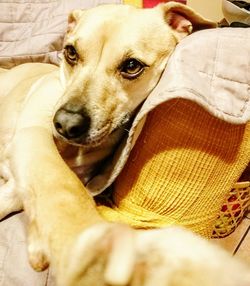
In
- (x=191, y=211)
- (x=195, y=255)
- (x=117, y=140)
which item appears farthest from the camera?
(x=117, y=140)

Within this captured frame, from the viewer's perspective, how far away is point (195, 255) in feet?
1.76

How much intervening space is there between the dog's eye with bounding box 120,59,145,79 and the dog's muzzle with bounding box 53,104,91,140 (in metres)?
0.20

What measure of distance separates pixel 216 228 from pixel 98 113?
69 cm

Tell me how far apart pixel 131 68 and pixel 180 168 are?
36 centimetres

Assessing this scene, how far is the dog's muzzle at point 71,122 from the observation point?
3.60ft

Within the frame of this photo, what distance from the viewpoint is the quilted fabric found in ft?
6.81

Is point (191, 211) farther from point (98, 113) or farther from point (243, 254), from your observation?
point (243, 254)

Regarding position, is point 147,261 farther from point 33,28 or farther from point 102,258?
point 33,28

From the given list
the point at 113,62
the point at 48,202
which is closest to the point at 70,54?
the point at 113,62

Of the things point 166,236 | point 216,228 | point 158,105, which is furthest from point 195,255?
point 216,228

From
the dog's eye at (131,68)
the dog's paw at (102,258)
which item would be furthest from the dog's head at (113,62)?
the dog's paw at (102,258)

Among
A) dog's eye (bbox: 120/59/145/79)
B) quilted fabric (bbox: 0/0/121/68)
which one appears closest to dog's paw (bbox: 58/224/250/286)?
dog's eye (bbox: 120/59/145/79)

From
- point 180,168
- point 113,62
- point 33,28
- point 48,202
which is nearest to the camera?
point 48,202

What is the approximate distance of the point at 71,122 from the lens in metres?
1.10
